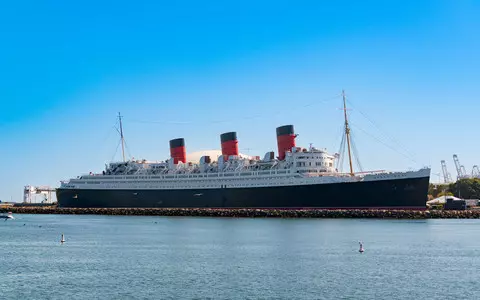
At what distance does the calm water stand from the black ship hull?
2127 cm

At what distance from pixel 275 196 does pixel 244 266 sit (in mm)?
50602

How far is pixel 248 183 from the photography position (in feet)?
281

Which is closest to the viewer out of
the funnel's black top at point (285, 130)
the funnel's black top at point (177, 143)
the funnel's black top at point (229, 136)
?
the funnel's black top at point (285, 130)

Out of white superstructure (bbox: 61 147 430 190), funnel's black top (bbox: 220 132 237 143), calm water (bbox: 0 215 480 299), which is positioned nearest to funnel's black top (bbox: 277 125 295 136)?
white superstructure (bbox: 61 147 430 190)

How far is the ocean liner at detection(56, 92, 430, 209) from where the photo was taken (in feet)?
236

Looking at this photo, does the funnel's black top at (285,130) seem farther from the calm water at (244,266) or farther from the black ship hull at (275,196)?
the calm water at (244,266)

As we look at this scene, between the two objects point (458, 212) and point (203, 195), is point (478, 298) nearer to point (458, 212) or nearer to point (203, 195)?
point (458, 212)

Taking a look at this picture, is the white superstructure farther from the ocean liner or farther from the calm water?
the calm water

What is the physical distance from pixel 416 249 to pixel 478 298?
15.7 metres

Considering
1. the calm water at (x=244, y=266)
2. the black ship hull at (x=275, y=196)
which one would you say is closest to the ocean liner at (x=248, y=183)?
the black ship hull at (x=275, y=196)

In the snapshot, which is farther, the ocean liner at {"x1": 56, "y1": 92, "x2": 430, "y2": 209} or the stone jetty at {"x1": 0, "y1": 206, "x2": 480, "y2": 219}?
the ocean liner at {"x1": 56, "y1": 92, "x2": 430, "y2": 209}

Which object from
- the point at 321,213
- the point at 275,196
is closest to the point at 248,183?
the point at 275,196

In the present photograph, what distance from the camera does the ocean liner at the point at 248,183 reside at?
2832 inches

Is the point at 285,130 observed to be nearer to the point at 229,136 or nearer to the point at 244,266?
the point at 229,136
